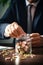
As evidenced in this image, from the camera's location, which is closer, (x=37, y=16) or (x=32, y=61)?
(x=32, y=61)

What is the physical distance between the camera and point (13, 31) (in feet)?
2.77

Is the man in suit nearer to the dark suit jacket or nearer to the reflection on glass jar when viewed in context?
the dark suit jacket

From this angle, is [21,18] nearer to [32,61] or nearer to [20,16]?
[20,16]

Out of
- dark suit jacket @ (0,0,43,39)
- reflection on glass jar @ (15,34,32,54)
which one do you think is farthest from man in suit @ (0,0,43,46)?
reflection on glass jar @ (15,34,32,54)

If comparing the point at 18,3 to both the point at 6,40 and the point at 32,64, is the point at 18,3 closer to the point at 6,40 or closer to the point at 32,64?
the point at 6,40

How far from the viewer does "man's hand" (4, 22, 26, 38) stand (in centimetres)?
85

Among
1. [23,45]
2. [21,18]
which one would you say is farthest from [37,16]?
[23,45]

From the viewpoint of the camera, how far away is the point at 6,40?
879 millimetres

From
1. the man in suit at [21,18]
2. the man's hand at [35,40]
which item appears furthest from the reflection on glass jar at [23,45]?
the man in suit at [21,18]

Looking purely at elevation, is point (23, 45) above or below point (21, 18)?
below

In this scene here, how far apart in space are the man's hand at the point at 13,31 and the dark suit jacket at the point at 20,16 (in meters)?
0.03

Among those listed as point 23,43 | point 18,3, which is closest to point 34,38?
point 23,43

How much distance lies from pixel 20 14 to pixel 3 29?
13cm

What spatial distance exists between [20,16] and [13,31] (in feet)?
0.37
